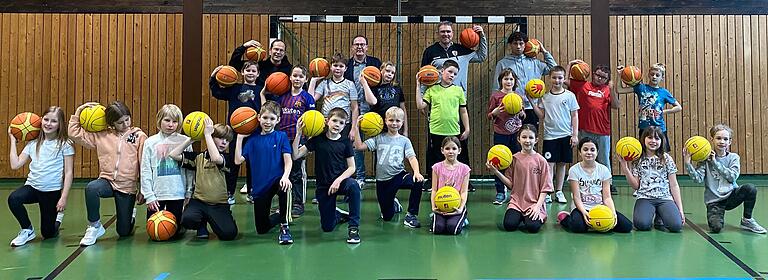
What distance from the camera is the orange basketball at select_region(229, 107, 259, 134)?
4812mm

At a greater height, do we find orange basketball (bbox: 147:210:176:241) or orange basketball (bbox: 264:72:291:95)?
orange basketball (bbox: 264:72:291:95)

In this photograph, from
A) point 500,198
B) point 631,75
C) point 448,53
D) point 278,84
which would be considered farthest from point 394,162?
point 631,75

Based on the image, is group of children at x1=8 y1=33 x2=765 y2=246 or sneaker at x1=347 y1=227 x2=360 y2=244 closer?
sneaker at x1=347 y1=227 x2=360 y2=244

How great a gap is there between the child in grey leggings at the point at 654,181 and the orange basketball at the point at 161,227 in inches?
151

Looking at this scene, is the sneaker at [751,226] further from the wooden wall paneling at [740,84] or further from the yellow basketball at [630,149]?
the wooden wall paneling at [740,84]

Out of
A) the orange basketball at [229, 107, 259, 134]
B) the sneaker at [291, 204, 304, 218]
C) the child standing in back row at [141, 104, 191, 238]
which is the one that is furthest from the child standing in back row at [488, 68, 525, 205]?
the child standing in back row at [141, 104, 191, 238]

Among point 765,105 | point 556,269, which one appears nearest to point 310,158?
point 556,269

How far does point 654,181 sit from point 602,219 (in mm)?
730

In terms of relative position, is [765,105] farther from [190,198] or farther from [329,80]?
[190,198]

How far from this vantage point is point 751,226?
515cm

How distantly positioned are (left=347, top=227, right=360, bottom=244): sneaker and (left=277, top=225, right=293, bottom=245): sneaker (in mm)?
464

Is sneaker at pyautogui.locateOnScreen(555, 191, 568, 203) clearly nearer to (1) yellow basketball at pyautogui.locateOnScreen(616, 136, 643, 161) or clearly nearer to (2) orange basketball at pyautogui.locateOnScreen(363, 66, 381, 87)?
(1) yellow basketball at pyautogui.locateOnScreen(616, 136, 643, 161)

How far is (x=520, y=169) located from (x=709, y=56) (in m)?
5.38

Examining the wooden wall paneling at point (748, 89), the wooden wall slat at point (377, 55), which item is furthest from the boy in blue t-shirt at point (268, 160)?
the wooden wall paneling at point (748, 89)
